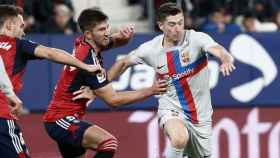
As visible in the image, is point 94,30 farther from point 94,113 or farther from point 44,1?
point 44,1

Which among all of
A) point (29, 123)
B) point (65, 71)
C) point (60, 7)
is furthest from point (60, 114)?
point (60, 7)

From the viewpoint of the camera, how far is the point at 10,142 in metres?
8.47

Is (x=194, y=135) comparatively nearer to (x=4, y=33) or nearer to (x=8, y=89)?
(x=4, y=33)

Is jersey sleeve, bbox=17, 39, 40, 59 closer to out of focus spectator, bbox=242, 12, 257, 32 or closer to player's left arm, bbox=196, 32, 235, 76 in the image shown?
player's left arm, bbox=196, 32, 235, 76

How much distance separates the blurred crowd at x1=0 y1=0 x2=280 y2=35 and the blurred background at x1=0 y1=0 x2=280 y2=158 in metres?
0.02

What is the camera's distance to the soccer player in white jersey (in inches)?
400

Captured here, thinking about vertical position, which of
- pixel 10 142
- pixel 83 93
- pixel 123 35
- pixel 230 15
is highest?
pixel 123 35

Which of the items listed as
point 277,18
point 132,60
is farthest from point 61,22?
point 132,60

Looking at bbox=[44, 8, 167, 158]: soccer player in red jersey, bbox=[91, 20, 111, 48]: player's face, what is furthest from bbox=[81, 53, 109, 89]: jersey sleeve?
bbox=[91, 20, 111, 48]: player's face

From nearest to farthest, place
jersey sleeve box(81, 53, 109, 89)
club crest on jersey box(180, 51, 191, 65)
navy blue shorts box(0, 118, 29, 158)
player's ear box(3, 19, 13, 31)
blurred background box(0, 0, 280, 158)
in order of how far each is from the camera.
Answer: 1. navy blue shorts box(0, 118, 29, 158)
2. player's ear box(3, 19, 13, 31)
3. jersey sleeve box(81, 53, 109, 89)
4. club crest on jersey box(180, 51, 191, 65)
5. blurred background box(0, 0, 280, 158)

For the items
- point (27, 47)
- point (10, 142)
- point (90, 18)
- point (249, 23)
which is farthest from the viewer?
point (249, 23)

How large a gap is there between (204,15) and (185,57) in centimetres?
588

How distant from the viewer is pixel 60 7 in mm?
14703

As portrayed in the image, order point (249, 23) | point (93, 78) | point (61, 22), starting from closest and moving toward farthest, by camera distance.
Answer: point (93, 78) → point (61, 22) → point (249, 23)
